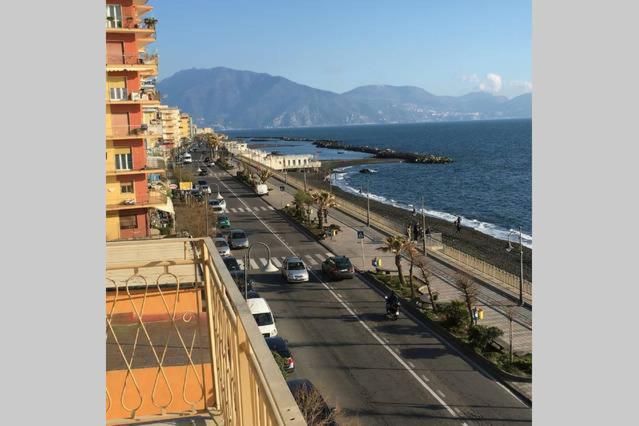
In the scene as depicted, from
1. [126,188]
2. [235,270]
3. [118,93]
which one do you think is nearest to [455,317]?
[235,270]

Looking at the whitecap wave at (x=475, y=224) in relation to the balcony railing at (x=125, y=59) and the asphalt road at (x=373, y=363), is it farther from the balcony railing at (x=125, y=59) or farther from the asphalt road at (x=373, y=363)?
the balcony railing at (x=125, y=59)

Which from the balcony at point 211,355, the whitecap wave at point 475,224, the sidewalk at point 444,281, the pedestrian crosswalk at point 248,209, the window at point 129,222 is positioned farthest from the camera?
the pedestrian crosswalk at point 248,209

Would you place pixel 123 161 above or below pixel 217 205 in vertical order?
above

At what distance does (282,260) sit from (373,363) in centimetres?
1485

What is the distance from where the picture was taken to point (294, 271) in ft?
94.7

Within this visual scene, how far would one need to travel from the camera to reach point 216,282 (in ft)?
13.1

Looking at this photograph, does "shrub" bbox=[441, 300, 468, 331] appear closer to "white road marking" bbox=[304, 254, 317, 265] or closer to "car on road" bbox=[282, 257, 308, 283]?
"car on road" bbox=[282, 257, 308, 283]

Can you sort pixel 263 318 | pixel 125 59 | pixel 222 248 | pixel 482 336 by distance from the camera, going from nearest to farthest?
pixel 482 336 < pixel 263 318 < pixel 125 59 < pixel 222 248

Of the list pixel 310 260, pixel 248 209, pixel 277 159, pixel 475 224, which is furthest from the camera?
pixel 277 159

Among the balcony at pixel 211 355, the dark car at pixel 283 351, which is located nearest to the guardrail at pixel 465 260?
the dark car at pixel 283 351

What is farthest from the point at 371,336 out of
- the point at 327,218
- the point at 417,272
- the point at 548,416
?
the point at 327,218

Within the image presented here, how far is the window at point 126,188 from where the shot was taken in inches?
1238

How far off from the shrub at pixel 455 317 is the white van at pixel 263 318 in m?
6.16

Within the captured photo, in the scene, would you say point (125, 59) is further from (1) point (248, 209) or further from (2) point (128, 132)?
(1) point (248, 209)
